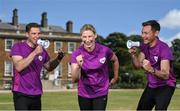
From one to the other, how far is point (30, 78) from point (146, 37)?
92.4 inches

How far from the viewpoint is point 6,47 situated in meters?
82.4

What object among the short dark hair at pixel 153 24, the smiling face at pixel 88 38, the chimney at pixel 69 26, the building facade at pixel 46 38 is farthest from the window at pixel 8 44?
the smiling face at pixel 88 38

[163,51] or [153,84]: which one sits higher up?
[163,51]

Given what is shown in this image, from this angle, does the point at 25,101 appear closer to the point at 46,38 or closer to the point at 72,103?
the point at 72,103

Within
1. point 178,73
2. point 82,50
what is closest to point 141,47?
point 82,50

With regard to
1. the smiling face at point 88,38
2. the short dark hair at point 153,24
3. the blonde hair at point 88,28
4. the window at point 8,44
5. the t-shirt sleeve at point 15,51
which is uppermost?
the window at point 8,44

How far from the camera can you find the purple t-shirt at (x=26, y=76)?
9367mm

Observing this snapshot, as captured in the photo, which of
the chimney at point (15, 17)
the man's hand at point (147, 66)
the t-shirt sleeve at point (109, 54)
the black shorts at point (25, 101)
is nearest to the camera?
the man's hand at point (147, 66)

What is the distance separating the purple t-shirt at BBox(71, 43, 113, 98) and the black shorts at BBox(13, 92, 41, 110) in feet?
3.33

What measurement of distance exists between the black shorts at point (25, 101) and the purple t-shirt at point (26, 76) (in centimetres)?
8

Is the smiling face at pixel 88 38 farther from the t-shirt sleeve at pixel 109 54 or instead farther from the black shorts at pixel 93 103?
the black shorts at pixel 93 103

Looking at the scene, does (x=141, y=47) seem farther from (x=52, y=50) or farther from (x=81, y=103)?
(x=52, y=50)

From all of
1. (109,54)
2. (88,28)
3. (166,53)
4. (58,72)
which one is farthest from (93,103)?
(58,72)

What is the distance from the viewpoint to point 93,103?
8875 millimetres
